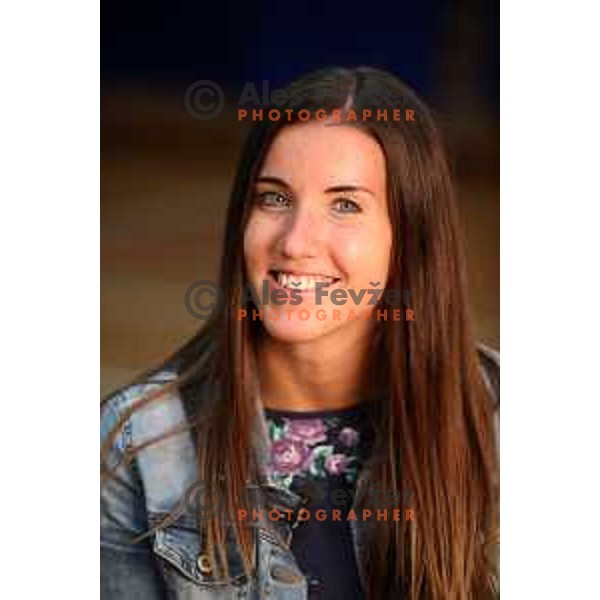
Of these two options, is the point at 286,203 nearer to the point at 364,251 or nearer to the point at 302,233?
the point at 302,233

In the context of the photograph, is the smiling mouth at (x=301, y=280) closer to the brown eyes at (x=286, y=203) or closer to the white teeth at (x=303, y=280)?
the white teeth at (x=303, y=280)

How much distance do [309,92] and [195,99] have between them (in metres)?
0.22

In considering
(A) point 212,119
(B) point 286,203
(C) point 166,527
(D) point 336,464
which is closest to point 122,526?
(C) point 166,527

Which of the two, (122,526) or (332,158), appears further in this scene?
(122,526)

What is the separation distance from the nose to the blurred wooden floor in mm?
141

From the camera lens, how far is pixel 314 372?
267 centimetres

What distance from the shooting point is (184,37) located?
105 inches

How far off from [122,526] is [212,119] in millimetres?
809

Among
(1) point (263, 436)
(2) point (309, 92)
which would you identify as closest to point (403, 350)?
(1) point (263, 436)

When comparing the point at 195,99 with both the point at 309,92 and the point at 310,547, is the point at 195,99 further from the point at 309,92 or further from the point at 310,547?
the point at 310,547

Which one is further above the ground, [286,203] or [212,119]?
[212,119]

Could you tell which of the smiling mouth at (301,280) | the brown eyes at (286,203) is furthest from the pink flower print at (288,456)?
the brown eyes at (286,203)

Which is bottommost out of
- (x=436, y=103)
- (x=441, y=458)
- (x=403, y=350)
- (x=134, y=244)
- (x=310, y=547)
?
(x=310, y=547)
